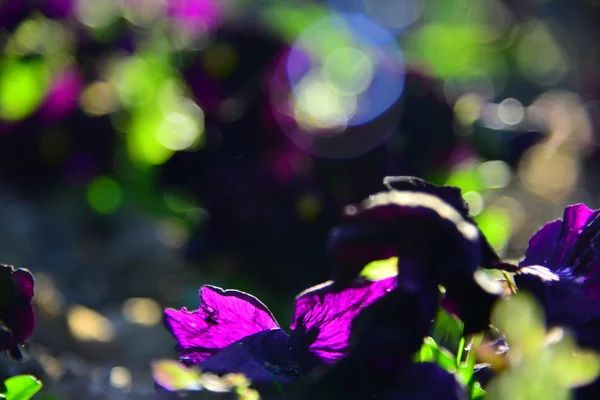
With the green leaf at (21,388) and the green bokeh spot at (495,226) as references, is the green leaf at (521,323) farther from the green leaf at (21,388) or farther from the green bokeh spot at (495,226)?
the green bokeh spot at (495,226)

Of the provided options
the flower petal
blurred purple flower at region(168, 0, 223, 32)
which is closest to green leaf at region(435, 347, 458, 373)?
the flower petal

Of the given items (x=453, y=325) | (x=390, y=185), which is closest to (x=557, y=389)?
(x=390, y=185)

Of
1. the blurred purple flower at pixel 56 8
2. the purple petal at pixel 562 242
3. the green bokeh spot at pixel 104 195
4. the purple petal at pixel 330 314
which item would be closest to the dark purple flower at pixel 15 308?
the purple petal at pixel 330 314

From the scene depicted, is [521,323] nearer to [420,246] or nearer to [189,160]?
[420,246]

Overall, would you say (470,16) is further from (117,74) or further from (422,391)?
(422,391)

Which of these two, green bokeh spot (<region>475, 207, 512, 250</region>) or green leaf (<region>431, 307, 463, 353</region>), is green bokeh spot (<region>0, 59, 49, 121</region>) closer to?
green bokeh spot (<region>475, 207, 512, 250</region>)
